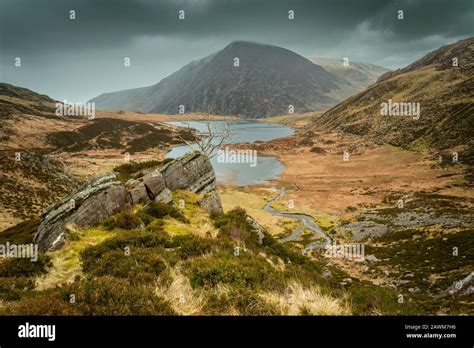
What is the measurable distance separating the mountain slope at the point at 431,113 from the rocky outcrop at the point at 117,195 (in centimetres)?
8975

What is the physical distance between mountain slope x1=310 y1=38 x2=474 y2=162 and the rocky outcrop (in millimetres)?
89749

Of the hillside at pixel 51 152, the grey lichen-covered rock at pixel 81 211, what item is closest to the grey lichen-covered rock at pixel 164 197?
the grey lichen-covered rock at pixel 81 211

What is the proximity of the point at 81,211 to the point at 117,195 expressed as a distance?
2.61m

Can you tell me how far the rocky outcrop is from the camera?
16.3 meters

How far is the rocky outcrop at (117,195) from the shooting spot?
1628 cm

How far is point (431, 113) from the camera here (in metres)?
135

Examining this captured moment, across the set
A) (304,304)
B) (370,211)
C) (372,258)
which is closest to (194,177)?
(304,304)
